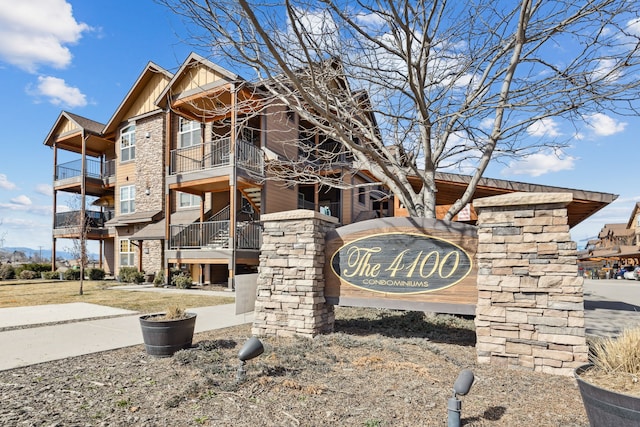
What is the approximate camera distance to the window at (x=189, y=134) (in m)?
18.8

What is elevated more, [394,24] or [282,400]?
[394,24]

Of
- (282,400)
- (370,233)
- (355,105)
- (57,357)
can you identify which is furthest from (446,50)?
(57,357)

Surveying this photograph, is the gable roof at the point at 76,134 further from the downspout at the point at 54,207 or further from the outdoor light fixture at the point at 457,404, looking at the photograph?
the outdoor light fixture at the point at 457,404

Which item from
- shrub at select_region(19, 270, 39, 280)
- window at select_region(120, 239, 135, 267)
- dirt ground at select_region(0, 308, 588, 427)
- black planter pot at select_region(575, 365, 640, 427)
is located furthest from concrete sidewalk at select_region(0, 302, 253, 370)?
shrub at select_region(19, 270, 39, 280)

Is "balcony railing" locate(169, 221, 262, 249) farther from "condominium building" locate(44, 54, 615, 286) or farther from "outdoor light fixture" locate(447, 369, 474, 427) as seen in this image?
"outdoor light fixture" locate(447, 369, 474, 427)

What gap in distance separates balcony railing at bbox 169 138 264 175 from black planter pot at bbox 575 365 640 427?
13.2 metres

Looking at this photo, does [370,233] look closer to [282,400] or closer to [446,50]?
[282,400]

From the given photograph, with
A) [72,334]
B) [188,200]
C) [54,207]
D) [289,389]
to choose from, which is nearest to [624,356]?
[289,389]

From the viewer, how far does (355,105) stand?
6.52 meters

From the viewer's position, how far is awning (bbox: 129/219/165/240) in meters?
18.0

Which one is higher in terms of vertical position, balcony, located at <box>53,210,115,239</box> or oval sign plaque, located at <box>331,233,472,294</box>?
balcony, located at <box>53,210,115,239</box>

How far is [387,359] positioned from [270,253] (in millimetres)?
2805

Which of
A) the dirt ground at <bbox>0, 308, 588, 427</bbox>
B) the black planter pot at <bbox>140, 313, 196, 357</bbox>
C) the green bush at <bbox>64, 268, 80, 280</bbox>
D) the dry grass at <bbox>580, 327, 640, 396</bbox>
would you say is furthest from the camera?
the green bush at <bbox>64, 268, 80, 280</bbox>

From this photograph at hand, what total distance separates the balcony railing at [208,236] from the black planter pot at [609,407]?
13.9 meters
